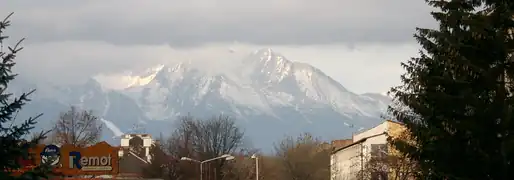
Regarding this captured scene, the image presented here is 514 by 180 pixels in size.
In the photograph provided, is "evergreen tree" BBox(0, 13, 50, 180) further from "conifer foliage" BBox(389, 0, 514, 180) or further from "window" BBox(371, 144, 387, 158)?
"window" BBox(371, 144, 387, 158)

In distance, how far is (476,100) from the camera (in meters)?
22.8

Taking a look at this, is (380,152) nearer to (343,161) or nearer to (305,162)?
(343,161)

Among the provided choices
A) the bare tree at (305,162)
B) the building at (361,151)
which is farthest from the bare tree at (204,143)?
the building at (361,151)

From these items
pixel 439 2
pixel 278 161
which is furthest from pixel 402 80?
pixel 278 161

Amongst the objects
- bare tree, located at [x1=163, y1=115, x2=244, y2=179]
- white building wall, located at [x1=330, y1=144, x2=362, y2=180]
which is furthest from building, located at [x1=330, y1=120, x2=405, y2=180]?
bare tree, located at [x1=163, y1=115, x2=244, y2=179]

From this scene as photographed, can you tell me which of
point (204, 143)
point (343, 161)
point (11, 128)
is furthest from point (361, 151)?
point (11, 128)

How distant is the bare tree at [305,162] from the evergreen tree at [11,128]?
9083 centimetres

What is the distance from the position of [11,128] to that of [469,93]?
41.9 ft

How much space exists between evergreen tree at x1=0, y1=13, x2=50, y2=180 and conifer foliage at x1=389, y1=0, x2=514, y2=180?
1215cm

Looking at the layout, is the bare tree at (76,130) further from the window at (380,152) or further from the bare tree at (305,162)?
the window at (380,152)

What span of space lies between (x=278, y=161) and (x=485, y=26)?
92358 mm

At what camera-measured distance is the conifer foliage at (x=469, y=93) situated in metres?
22.8

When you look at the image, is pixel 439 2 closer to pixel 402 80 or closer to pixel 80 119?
pixel 402 80

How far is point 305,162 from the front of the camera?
10812cm
